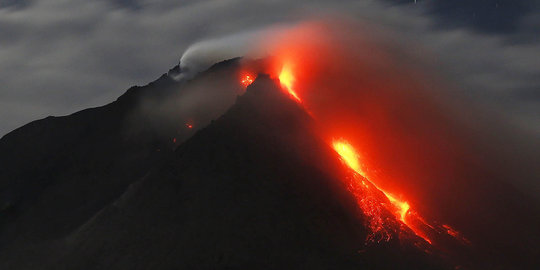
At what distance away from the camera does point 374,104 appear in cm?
12231

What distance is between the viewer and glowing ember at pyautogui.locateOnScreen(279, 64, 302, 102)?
111 meters

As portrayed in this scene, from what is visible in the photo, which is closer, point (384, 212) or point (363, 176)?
point (384, 212)

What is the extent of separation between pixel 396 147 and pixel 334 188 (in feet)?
87.0

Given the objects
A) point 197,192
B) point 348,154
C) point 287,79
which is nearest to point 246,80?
point 287,79

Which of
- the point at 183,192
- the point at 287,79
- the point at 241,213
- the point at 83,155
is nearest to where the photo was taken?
the point at 241,213

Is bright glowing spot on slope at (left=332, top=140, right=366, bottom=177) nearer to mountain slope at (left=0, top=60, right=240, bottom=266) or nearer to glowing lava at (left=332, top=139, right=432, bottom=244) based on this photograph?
glowing lava at (left=332, top=139, right=432, bottom=244)

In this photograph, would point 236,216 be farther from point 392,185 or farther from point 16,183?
point 16,183

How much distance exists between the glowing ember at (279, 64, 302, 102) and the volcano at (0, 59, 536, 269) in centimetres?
310

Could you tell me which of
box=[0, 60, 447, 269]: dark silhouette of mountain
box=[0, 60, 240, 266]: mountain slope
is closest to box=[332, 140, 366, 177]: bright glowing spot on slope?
box=[0, 60, 447, 269]: dark silhouette of mountain

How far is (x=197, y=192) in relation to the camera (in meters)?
85.0

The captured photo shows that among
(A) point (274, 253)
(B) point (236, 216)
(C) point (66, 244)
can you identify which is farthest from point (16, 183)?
(A) point (274, 253)

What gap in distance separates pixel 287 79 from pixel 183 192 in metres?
35.8

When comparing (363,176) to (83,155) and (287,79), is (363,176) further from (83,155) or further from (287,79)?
(83,155)

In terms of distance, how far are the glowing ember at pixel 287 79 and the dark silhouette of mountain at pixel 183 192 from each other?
5.56 m
